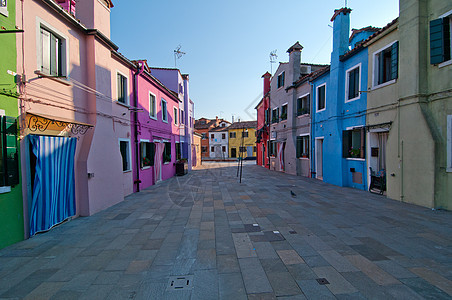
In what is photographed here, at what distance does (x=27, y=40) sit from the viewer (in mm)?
5273

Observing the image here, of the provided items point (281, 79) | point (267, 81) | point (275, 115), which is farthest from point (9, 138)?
point (267, 81)

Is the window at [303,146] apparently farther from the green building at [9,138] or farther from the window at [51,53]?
the green building at [9,138]

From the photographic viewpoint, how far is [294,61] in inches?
686

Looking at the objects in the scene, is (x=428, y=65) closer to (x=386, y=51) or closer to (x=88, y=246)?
(x=386, y=51)

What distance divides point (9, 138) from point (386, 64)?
43.3ft

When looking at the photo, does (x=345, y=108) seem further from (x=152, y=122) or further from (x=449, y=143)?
(x=152, y=122)

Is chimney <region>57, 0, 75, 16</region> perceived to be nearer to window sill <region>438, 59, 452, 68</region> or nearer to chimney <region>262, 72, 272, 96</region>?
window sill <region>438, 59, 452, 68</region>

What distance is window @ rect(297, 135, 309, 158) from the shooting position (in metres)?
16.5

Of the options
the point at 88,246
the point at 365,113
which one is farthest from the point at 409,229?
the point at 88,246

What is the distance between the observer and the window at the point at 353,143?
35.2 ft

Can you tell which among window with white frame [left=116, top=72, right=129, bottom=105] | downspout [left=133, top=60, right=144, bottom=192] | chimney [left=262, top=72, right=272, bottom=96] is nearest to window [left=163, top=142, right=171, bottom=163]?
downspout [left=133, top=60, right=144, bottom=192]

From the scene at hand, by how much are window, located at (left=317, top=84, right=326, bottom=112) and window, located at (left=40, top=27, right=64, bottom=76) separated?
13572 millimetres

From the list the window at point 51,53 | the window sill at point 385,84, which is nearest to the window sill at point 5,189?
the window at point 51,53

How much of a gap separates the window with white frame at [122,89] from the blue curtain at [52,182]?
13.1ft
